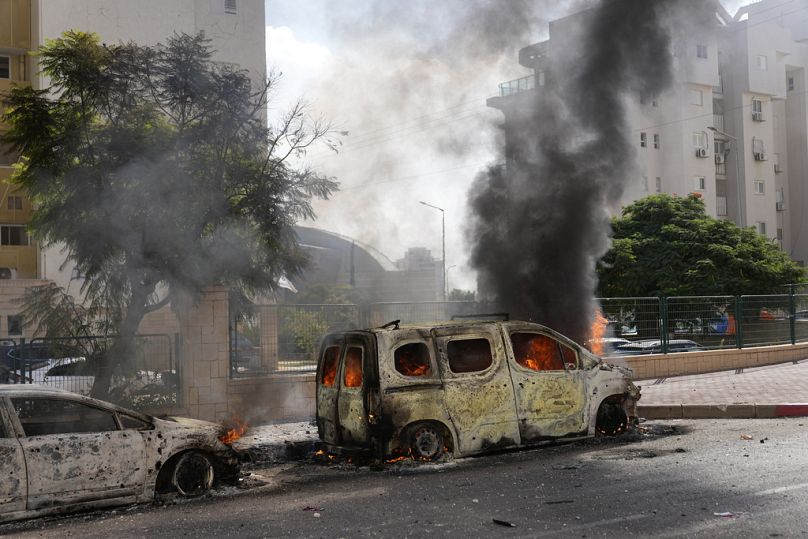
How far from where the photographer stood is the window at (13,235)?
91.1 ft

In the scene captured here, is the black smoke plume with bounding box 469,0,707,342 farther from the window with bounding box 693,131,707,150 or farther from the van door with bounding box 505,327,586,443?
the window with bounding box 693,131,707,150

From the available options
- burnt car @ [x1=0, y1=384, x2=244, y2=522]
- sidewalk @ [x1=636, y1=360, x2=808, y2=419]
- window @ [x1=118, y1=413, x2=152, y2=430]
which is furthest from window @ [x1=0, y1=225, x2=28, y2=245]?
window @ [x1=118, y1=413, x2=152, y2=430]

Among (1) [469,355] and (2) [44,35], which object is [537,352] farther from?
(2) [44,35]

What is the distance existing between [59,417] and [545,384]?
5164 mm

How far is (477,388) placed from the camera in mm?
8891

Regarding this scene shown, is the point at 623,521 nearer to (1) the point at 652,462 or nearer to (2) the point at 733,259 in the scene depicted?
(1) the point at 652,462

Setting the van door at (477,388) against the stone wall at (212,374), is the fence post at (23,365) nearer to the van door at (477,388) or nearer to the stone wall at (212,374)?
the stone wall at (212,374)

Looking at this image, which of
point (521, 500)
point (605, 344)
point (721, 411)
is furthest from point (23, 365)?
point (605, 344)

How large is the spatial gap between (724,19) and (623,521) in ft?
44.6

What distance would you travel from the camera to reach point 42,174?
12305 mm

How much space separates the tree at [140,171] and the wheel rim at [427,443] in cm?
490

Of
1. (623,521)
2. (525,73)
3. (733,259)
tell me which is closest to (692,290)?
(733,259)

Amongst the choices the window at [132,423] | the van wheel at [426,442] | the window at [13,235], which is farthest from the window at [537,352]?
the window at [13,235]

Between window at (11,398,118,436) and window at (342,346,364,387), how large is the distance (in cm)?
257
